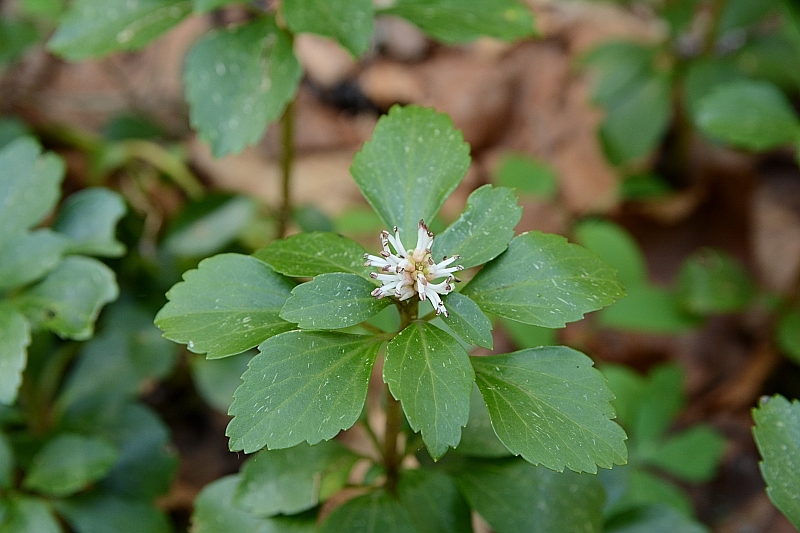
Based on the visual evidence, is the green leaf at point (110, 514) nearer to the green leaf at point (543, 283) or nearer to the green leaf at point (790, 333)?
the green leaf at point (543, 283)

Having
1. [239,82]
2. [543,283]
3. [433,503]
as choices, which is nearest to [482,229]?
[543,283]

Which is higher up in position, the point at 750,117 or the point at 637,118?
the point at 750,117

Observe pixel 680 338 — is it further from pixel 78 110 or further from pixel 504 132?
pixel 78 110

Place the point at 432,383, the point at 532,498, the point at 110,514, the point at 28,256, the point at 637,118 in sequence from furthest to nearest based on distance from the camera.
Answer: the point at 637,118 → the point at 110,514 → the point at 28,256 → the point at 532,498 → the point at 432,383

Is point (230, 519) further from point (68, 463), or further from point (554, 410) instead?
point (554, 410)

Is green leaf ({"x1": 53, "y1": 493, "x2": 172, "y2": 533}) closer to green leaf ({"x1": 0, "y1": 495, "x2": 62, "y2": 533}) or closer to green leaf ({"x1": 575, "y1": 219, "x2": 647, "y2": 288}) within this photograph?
green leaf ({"x1": 0, "y1": 495, "x2": 62, "y2": 533})

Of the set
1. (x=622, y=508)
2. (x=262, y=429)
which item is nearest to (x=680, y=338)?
(x=622, y=508)

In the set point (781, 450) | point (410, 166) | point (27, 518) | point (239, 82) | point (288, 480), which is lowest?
point (27, 518)
